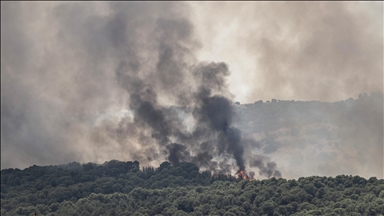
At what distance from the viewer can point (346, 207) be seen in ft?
573

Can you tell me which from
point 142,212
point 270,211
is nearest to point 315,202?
point 270,211

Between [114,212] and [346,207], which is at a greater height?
[114,212]

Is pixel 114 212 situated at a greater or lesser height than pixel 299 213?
greater

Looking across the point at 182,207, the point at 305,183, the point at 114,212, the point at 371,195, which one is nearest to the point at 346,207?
the point at 371,195

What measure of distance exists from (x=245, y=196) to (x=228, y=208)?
22.4 feet

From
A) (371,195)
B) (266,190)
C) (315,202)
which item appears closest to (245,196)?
(266,190)

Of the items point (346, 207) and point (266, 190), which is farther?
point (266, 190)

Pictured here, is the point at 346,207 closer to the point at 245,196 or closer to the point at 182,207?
the point at 245,196

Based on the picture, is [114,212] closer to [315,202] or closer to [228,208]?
[228,208]

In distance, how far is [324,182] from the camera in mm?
196750

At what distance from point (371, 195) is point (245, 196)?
29.0 metres

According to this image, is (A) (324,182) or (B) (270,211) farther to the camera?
(A) (324,182)

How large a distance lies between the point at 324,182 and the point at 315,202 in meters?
14.0

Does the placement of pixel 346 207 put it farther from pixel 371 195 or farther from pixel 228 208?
pixel 228 208
